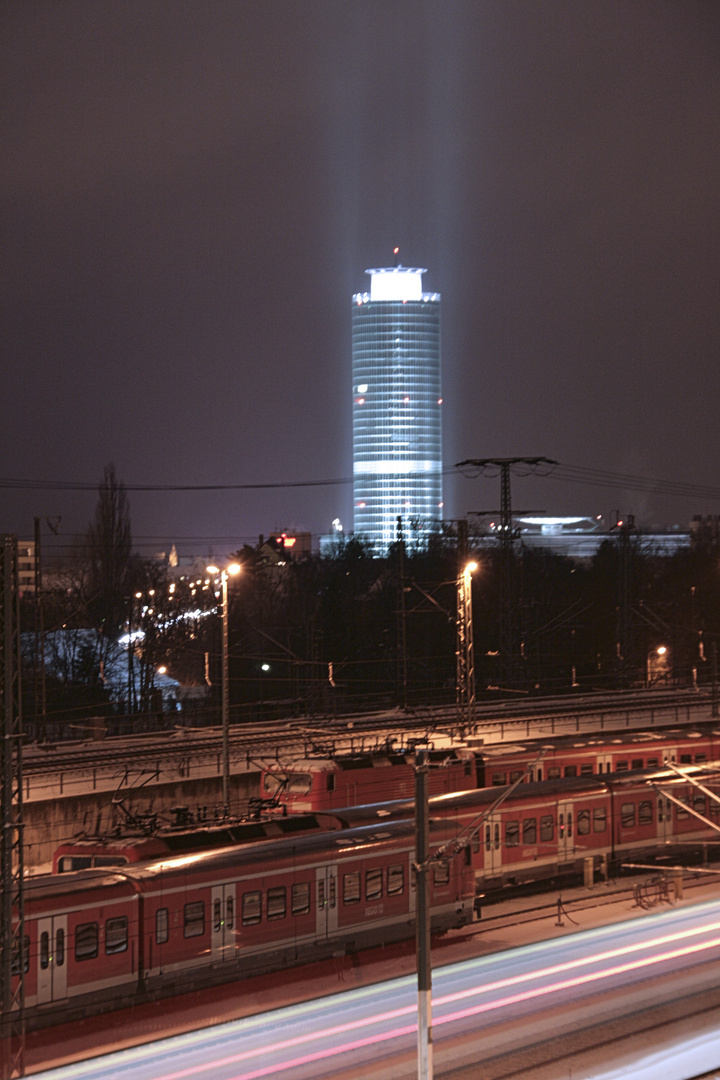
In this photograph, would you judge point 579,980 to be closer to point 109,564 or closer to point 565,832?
point 565,832

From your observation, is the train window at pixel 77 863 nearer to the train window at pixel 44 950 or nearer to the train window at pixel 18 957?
the train window at pixel 44 950

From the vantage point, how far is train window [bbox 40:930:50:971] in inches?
534

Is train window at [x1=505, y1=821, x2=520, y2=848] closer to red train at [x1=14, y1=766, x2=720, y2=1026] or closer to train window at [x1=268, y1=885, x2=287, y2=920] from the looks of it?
red train at [x1=14, y1=766, x2=720, y2=1026]

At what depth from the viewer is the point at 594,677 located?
52.2m

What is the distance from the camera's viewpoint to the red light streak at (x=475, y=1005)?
11.0 metres

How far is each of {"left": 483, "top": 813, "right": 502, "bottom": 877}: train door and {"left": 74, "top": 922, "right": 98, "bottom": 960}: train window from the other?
899 centimetres

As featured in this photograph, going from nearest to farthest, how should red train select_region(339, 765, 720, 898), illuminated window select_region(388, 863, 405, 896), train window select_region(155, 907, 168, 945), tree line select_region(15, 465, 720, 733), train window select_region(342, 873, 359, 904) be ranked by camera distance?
train window select_region(155, 907, 168, 945) < train window select_region(342, 873, 359, 904) < illuminated window select_region(388, 863, 405, 896) < red train select_region(339, 765, 720, 898) < tree line select_region(15, 465, 720, 733)

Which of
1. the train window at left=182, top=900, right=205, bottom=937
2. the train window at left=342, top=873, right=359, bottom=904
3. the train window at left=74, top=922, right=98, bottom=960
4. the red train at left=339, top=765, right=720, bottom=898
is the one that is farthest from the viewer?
the red train at left=339, top=765, right=720, bottom=898

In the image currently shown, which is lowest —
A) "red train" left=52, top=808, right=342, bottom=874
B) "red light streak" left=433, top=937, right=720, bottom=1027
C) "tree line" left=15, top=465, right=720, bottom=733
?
"red light streak" left=433, top=937, right=720, bottom=1027

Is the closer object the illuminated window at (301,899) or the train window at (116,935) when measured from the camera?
the train window at (116,935)

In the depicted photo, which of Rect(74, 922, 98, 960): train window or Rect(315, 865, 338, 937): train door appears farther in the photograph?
Rect(315, 865, 338, 937): train door

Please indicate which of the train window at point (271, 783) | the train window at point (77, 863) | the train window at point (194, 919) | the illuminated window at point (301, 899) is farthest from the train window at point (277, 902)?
the train window at point (271, 783)

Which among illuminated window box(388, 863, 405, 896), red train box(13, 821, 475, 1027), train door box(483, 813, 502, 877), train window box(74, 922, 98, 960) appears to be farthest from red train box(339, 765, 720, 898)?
train window box(74, 922, 98, 960)

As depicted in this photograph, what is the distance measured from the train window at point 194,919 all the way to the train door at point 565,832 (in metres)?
9.51
